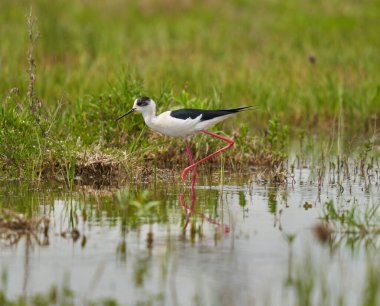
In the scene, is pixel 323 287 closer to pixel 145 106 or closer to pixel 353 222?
pixel 353 222

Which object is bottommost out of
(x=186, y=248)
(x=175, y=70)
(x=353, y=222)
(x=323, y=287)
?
(x=323, y=287)

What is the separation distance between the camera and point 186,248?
5535 millimetres

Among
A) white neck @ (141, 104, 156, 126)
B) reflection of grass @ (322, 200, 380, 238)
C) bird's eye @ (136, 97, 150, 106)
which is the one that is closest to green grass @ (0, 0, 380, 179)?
white neck @ (141, 104, 156, 126)

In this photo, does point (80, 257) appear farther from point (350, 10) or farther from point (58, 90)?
point (350, 10)

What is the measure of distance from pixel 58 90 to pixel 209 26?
22.8 ft

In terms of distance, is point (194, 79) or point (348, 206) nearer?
point (348, 206)

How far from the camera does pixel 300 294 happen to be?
4434mm

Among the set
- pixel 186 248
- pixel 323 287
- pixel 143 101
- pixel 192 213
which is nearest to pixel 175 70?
pixel 143 101

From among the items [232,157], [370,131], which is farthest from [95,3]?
[232,157]

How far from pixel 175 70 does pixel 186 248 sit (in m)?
8.01

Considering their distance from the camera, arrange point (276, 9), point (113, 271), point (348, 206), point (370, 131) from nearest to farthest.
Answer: point (113, 271)
point (348, 206)
point (370, 131)
point (276, 9)

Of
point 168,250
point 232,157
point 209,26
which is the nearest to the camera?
point 168,250

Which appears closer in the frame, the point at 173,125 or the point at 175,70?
the point at 173,125

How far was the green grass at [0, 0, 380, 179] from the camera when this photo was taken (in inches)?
338
